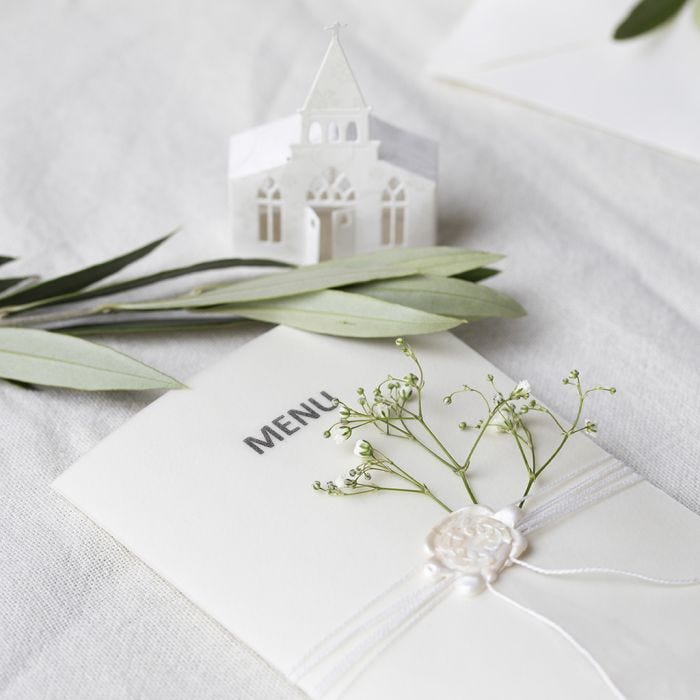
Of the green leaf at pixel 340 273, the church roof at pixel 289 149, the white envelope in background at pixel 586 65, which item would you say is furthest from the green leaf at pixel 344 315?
the white envelope in background at pixel 586 65

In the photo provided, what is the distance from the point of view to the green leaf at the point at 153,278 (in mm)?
784

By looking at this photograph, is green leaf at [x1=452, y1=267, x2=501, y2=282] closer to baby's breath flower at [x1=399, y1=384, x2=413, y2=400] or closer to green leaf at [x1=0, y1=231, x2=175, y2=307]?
baby's breath flower at [x1=399, y1=384, x2=413, y2=400]

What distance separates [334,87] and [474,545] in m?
0.36

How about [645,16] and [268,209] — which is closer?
[268,209]

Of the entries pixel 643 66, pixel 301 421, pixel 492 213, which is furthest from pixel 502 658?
pixel 643 66

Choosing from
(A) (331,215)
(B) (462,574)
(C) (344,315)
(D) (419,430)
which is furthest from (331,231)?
(B) (462,574)

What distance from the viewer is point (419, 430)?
662 mm

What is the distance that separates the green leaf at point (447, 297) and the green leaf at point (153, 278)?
0.10 m

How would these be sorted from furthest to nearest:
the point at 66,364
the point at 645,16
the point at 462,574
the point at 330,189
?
the point at 645,16
the point at 330,189
the point at 66,364
the point at 462,574

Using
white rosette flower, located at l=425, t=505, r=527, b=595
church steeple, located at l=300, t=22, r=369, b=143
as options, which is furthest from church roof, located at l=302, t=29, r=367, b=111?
white rosette flower, located at l=425, t=505, r=527, b=595

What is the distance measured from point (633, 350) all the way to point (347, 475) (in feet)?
0.87

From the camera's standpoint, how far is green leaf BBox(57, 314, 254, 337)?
30.2 inches

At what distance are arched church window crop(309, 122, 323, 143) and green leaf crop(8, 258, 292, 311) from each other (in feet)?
0.31
